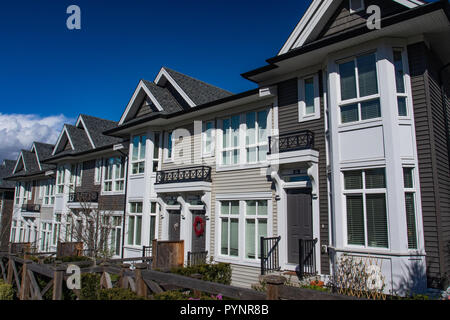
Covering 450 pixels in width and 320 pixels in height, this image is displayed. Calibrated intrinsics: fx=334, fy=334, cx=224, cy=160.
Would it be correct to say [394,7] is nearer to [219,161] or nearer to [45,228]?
[219,161]

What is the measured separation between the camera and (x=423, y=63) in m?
8.79

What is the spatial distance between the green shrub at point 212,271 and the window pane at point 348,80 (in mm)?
6842

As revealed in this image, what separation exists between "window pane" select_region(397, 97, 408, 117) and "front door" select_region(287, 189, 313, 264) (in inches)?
137

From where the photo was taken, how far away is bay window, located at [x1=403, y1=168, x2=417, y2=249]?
8227mm

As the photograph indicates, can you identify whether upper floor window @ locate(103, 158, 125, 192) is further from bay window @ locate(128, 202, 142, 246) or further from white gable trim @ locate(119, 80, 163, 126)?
white gable trim @ locate(119, 80, 163, 126)

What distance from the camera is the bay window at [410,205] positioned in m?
8.23

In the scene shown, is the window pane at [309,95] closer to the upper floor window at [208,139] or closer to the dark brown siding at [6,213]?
the upper floor window at [208,139]

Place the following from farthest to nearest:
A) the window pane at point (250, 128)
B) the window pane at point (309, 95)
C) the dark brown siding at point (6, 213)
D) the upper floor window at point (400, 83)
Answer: the dark brown siding at point (6, 213), the window pane at point (250, 128), the window pane at point (309, 95), the upper floor window at point (400, 83)

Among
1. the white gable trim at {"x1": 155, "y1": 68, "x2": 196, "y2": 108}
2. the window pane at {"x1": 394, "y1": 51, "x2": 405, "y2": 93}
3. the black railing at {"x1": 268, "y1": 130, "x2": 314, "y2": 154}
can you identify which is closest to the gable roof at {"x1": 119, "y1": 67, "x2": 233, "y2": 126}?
the white gable trim at {"x1": 155, "y1": 68, "x2": 196, "y2": 108}

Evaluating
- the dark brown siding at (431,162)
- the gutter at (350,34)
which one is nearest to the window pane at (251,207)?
the gutter at (350,34)

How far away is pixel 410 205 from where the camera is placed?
8.41 metres

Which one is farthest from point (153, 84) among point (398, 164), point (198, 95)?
point (398, 164)

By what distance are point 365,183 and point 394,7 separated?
4980mm

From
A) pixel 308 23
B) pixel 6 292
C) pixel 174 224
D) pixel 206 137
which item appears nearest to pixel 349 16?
pixel 308 23
